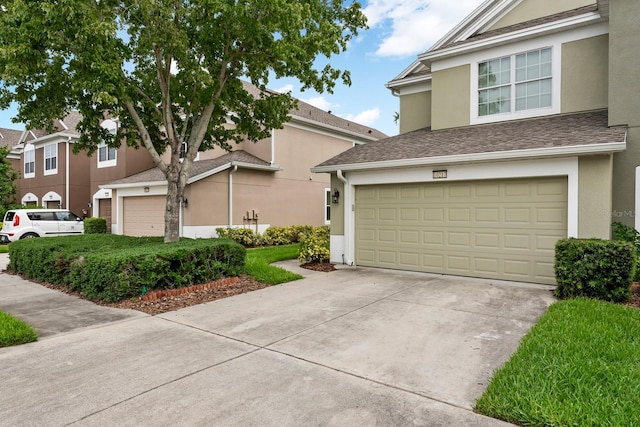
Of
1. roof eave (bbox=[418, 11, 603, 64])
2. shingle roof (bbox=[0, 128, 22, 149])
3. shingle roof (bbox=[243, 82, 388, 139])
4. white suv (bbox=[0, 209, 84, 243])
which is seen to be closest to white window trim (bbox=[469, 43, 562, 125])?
roof eave (bbox=[418, 11, 603, 64])

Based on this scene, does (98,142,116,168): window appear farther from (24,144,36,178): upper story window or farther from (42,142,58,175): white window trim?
(24,144,36,178): upper story window

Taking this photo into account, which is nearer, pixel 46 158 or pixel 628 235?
pixel 628 235

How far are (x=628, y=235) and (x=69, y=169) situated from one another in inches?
1001

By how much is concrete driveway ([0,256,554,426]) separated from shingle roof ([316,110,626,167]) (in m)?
3.21

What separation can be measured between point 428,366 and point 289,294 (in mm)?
3780

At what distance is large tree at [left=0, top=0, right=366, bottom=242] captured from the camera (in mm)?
7219

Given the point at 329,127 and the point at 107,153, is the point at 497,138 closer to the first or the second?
the point at 329,127

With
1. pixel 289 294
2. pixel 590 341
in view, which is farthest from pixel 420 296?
pixel 590 341

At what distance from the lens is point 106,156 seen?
19562mm

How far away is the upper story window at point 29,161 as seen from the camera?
80.2ft

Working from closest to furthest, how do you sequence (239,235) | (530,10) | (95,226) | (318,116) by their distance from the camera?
(530,10)
(239,235)
(95,226)
(318,116)

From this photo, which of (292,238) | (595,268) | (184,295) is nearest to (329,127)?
(292,238)

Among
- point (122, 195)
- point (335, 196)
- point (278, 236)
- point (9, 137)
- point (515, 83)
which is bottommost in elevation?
point (278, 236)

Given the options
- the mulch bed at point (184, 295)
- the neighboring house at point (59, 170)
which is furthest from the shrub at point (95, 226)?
the mulch bed at point (184, 295)
